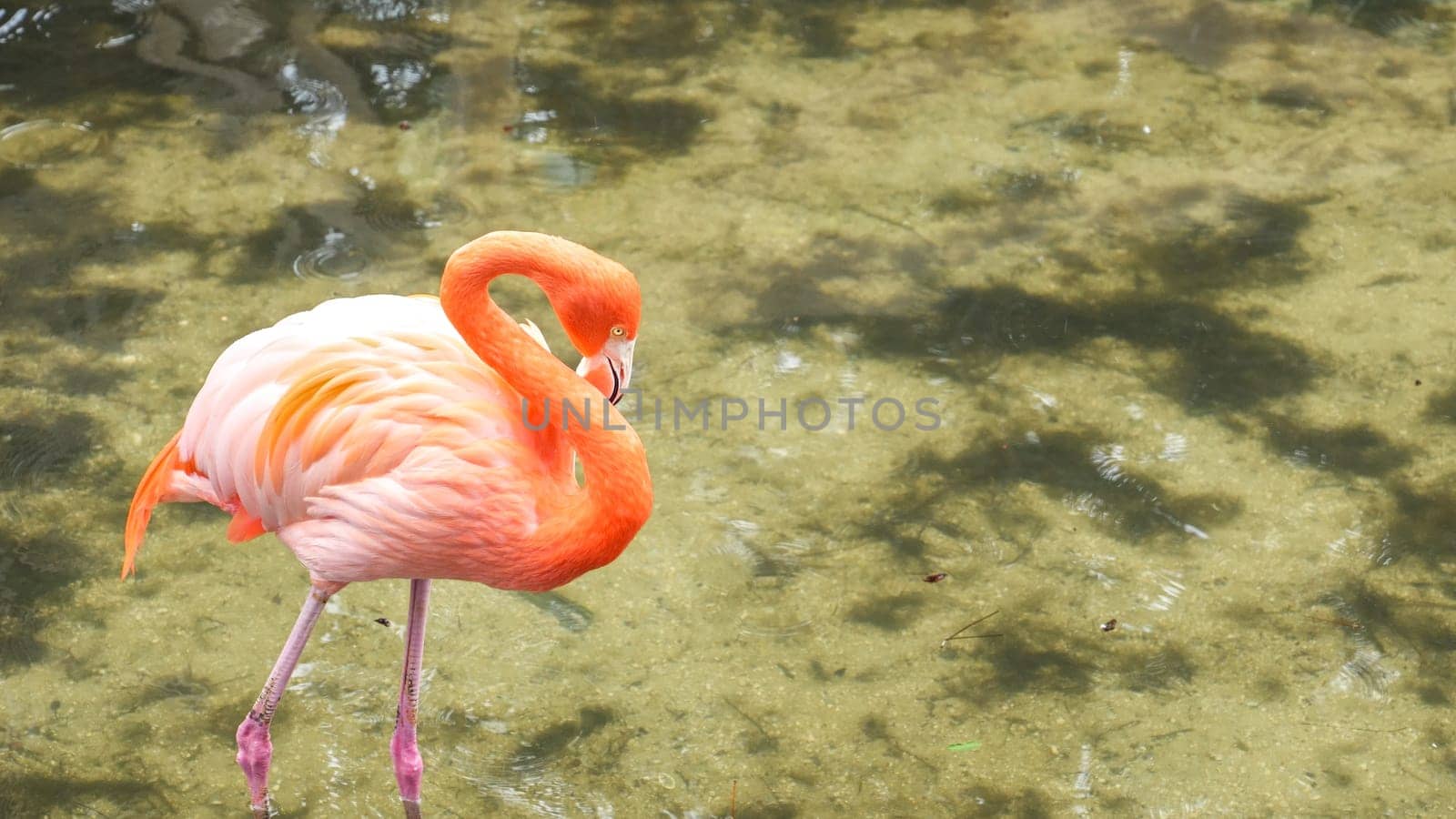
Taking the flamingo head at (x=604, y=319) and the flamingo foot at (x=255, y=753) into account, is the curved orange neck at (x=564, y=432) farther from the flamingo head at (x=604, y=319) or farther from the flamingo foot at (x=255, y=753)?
the flamingo foot at (x=255, y=753)

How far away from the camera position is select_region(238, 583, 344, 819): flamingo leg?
2508 mm

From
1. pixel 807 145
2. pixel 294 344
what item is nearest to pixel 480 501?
pixel 294 344

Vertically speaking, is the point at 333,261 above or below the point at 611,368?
below

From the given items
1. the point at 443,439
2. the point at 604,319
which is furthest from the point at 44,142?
the point at 604,319

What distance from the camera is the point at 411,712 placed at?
2.67 meters

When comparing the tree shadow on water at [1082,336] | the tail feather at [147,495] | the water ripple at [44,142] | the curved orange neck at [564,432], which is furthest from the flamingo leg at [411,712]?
the water ripple at [44,142]

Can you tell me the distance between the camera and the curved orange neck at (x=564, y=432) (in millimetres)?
2365

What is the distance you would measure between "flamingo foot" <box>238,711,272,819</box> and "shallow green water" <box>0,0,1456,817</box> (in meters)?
0.11

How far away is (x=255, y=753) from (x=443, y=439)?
2.36 ft

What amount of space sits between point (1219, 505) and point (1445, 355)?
0.96 metres

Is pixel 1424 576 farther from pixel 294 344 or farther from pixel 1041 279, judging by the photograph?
pixel 294 344

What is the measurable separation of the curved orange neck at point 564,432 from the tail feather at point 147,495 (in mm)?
670

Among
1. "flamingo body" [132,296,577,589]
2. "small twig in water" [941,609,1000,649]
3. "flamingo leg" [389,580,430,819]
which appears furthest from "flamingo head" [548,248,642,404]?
"small twig in water" [941,609,1000,649]

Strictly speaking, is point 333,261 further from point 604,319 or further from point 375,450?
point 604,319
